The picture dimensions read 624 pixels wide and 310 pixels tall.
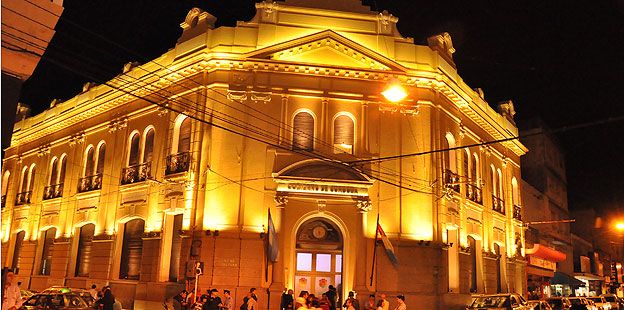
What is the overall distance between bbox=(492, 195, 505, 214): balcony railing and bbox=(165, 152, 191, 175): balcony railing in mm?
17989

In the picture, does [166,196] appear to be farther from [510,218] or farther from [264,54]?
[510,218]

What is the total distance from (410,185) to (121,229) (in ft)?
46.8

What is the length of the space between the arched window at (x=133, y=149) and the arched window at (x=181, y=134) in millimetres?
3304

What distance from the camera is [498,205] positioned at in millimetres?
33469

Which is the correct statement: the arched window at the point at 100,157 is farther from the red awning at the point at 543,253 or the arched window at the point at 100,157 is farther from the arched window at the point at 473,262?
the red awning at the point at 543,253

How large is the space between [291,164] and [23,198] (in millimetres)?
22614

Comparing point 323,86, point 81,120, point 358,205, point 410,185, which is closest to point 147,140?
point 81,120

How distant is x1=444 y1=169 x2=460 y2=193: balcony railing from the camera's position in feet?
85.3

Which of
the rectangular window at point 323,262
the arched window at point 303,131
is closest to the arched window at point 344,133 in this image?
the arched window at point 303,131

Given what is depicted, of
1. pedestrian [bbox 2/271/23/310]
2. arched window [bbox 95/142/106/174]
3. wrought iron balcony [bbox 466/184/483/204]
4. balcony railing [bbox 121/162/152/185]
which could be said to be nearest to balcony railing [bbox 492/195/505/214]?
wrought iron balcony [bbox 466/184/483/204]

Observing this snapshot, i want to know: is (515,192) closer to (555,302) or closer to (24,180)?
(555,302)

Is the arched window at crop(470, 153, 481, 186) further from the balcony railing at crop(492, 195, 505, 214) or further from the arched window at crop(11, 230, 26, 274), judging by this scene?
the arched window at crop(11, 230, 26, 274)

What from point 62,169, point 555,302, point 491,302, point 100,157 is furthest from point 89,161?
point 555,302

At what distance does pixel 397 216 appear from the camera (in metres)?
24.1
